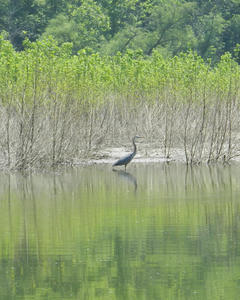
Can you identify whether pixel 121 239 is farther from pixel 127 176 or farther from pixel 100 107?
pixel 100 107

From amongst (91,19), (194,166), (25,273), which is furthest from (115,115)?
(91,19)

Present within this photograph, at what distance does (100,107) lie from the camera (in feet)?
80.5

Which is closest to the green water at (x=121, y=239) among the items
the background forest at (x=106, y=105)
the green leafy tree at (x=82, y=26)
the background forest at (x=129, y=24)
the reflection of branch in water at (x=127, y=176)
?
the reflection of branch in water at (x=127, y=176)

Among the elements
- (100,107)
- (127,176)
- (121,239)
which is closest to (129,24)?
(100,107)

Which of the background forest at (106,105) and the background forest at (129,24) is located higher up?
the background forest at (129,24)

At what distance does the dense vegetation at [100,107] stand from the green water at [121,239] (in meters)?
2.58

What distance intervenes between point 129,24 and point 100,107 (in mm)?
25748

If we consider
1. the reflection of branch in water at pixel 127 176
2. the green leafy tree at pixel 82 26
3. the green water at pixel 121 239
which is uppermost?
the green leafy tree at pixel 82 26

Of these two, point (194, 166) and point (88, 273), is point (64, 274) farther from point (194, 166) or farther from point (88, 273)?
point (194, 166)

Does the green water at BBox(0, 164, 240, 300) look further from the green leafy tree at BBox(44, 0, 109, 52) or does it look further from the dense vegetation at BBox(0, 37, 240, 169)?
the green leafy tree at BBox(44, 0, 109, 52)

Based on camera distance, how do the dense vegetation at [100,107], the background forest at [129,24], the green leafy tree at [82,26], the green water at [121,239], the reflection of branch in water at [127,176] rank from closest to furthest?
the green water at [121,239], the reflection of branch in water at [127,176], the dense vegetation at [100,107], the green leafy tree at [82,26], the background forest at [129,24]

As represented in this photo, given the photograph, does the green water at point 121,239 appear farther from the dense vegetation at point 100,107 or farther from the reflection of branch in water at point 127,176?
the dense vegetation at point 100,107

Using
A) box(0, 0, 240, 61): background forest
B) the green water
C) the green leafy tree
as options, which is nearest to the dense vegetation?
the green water

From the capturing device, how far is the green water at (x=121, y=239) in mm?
7527
